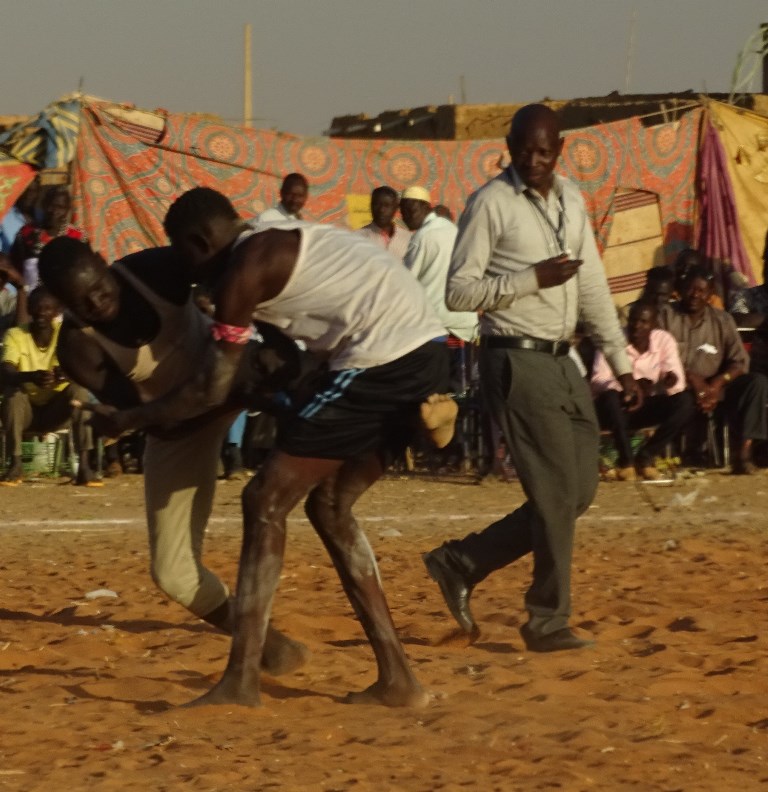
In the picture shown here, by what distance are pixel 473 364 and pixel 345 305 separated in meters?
9.03

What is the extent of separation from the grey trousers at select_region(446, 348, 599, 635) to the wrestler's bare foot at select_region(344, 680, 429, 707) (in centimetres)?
110

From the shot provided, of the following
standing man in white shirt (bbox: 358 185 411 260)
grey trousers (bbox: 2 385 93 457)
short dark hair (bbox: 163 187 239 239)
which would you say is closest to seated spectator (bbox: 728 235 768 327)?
standing man in white shirt (bbox: 358 185 411 260)

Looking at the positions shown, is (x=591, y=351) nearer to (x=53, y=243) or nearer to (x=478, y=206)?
(x=478, y=206)

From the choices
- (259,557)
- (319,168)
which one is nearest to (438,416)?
(259,557)

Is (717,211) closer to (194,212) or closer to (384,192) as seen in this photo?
(384,192)

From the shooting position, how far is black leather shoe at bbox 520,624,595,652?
671cm

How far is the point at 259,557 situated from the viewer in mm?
5621

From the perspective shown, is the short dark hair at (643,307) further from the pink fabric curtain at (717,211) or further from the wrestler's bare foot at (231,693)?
the wrestler's bare foot at (231,693)

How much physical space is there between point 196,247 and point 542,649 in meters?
2.31

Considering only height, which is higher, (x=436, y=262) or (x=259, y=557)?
(x=436, y=262)

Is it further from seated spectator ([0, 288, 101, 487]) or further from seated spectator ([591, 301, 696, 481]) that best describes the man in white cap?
seated spectator ([0, 288, 101, 487])

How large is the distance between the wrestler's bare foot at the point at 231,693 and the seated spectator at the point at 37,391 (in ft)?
25.9

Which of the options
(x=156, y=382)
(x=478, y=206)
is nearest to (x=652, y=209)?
(x=478, y=206)

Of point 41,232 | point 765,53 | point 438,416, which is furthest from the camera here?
point 765,53
